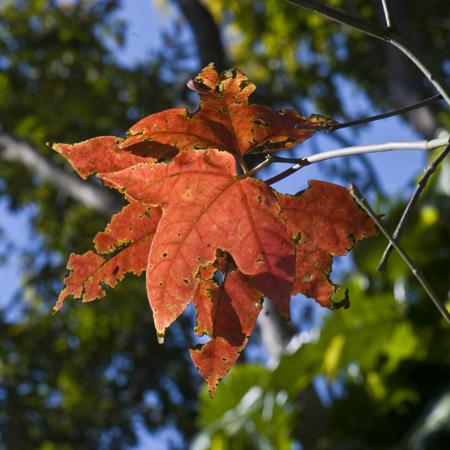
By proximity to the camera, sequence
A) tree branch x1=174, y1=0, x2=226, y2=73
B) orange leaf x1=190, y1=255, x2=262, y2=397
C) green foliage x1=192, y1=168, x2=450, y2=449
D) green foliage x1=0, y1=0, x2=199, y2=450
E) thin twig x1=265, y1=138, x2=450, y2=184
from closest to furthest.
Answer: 1. thin twig x1=265, y1=138, x2=450, y2=184
2. orange leaf x1=190, y1=255, x2=262, y2=397
3. green foliage x1=192, y1=168, x2=450, y2=449
4. tree branch x1=174, y1=0, x2=226, y2=73
5. green foliage x1=0, y1=0, x2=199, y2=450

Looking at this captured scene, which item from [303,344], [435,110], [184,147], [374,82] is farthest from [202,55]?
[374,82]

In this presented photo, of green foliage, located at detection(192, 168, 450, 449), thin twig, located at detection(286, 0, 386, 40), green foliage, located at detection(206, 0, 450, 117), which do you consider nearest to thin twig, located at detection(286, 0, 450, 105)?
thin twig, located at detection(286, 0, 386, 40)

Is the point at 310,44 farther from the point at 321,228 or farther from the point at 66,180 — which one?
the point at 321,228

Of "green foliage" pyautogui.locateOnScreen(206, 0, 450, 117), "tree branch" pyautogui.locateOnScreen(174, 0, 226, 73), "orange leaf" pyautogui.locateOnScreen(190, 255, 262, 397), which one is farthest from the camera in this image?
"green foliage" pyautogui.locateOnScreen(206, 0, 450, 117)

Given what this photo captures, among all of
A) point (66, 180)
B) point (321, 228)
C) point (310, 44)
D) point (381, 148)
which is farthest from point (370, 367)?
point (310, 44)

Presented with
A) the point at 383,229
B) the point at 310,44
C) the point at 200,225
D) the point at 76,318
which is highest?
the point at 310,44

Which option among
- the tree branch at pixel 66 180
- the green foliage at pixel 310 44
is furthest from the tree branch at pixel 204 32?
the green foliage at pixel 310 44

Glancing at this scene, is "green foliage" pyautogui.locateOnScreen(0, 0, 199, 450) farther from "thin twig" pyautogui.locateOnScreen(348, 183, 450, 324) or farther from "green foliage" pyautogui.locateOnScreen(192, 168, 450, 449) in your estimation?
"thin twig" pyautogui.locateOnScreen(348, 183, 450, 324)

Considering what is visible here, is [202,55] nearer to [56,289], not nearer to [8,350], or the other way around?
[56,289]
